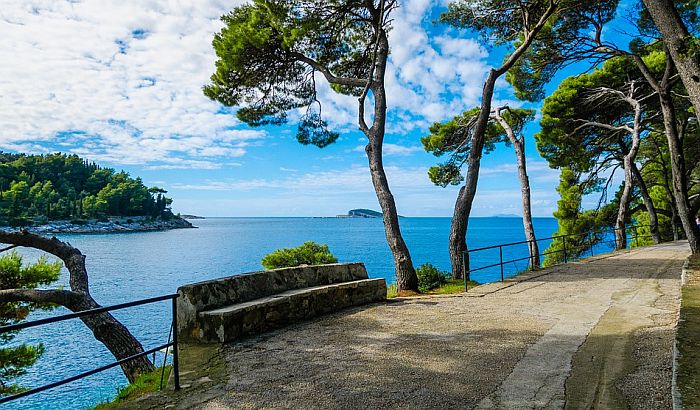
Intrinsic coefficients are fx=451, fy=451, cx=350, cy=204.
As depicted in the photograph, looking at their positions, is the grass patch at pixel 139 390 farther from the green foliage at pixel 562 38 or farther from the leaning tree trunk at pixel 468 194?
the green foliage at pixel 562 38

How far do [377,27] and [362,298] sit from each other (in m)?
6.75

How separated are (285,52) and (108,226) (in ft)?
337

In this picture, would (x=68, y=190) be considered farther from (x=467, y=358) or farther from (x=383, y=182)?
(x=467, y=358)

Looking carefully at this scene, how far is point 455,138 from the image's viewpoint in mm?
16000

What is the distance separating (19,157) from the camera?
85812 mm

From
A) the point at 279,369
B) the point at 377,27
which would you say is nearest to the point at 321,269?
the point at 279,369

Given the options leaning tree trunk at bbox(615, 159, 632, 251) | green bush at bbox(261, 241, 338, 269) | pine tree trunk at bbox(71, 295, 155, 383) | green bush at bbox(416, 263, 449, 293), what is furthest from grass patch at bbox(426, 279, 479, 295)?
leaning tree trunk at bbox(615, 159, 632, 251)

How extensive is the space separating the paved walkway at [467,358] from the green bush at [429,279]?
9.60ft

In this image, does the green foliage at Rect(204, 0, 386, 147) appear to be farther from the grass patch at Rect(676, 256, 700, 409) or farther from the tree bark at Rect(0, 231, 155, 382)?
the grass patch at Rect(676, 256, 700, 409)

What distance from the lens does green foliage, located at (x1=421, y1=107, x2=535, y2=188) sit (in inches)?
627

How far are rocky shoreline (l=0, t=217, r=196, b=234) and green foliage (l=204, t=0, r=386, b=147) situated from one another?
244 feet

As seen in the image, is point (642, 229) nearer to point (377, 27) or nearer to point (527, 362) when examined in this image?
point (377, 27)

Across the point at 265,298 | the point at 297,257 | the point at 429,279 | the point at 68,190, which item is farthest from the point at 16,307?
the point at 68,190

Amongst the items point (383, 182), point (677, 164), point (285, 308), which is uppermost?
point (677, 164)
